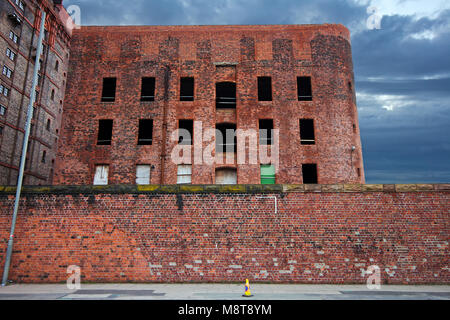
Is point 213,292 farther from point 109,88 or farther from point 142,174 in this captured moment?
point 109,88

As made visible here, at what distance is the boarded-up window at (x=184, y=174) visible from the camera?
63.8ft

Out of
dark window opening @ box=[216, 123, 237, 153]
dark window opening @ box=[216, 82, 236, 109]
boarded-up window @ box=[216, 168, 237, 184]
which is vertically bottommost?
boarded-up window @ box=[216, 168, 237, 184]

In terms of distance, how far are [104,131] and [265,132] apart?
11127 millimetres

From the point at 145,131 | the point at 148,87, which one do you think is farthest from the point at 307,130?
the point at 148,87

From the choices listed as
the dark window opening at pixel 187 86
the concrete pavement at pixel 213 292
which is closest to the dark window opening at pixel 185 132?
the dark window opening at pixel 187 86

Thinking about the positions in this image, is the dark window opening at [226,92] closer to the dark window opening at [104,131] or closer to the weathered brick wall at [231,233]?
the dark window opening at [104,131]

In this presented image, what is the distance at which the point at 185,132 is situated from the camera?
2014cm

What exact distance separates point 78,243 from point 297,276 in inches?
301

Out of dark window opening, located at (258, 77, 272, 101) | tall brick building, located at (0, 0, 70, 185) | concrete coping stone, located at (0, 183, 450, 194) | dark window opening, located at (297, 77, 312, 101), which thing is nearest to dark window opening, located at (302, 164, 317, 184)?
dark window opening, located at (297, 77, 312, 101)

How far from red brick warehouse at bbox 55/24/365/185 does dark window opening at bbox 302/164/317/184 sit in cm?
7

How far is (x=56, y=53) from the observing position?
32531mm

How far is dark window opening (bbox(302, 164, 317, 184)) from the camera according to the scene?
19891 millimetres

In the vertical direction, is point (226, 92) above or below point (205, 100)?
above

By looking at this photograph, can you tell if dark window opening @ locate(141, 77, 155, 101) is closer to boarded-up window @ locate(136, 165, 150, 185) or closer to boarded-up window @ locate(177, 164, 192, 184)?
boarded-up window @ locate(136, 165, 150, 185)
